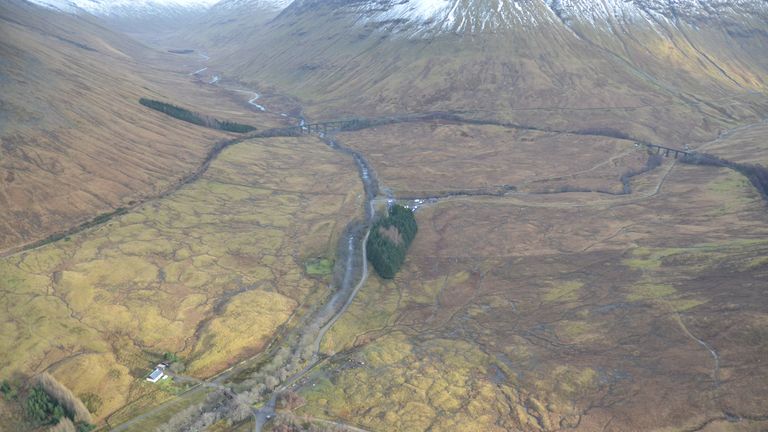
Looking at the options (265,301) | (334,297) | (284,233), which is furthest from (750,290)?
(284,233)

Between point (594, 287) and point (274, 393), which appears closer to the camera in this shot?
point (274, 393)

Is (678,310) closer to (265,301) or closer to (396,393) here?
(396,393)

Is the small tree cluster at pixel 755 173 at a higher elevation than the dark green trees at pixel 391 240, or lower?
higher

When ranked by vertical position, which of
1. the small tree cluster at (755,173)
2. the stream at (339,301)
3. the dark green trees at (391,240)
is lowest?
the stream at (339,301)

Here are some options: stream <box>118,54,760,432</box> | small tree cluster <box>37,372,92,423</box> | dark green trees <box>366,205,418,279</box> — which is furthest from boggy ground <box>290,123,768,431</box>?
small tree cluster <box>37,372,92,423</box>

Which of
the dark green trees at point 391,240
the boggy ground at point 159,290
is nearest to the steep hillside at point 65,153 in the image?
the boggy ground at point 159,290

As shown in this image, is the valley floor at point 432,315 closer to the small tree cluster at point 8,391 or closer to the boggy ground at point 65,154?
the small tree cluster at point 8,391

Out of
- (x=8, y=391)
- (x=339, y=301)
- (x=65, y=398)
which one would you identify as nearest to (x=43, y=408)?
(x=65, y=398)
